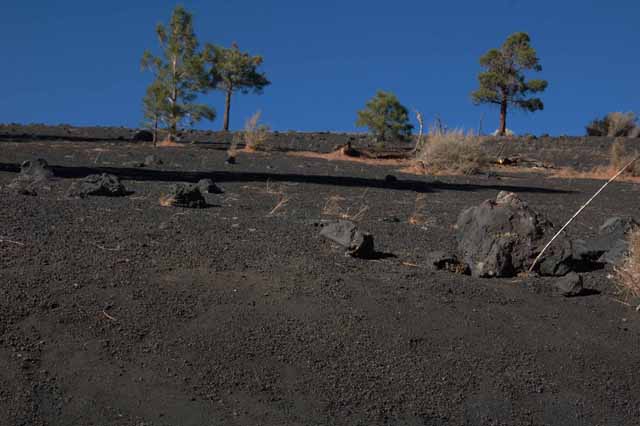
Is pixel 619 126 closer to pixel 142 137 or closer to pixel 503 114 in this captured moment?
pixel 503 114

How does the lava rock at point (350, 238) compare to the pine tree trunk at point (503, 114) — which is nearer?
the lava rock at point (350, 238)

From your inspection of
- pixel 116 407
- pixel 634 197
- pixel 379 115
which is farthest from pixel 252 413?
pixel 379 115

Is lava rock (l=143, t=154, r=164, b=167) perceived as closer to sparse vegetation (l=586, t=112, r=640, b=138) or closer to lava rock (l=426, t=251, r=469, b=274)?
lava rock (l=426, t=251, r=469, b=274)

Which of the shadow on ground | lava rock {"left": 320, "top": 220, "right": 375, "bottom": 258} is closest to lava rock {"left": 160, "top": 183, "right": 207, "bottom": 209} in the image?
lava rock {"left": 320, "top": 220, "right": 375, "bottom": 258}

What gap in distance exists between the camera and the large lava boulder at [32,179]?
9.34 m

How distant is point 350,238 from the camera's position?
278 inches

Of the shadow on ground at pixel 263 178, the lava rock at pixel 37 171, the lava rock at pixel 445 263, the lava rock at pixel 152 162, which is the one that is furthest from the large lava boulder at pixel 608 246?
the lava rock at pixel 152 162

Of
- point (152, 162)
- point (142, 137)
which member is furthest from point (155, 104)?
point (152, 162)

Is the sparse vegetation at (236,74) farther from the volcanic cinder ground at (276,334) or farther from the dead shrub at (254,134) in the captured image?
the volcanic cinder ground at (276,334)

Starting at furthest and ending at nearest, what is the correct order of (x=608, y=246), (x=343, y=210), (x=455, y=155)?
(x=455, y=155) → (x=343, y=210) → (x=608, y=246)

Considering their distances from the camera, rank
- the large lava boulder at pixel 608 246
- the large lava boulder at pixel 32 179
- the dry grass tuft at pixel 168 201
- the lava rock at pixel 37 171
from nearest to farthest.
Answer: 1. the large lava boulder at pixel 608 246
2. the dry grass tuft at pixel 168 201
3. the large lava boulder at pixel 32 179
4. the lava rock at pixel 37 171

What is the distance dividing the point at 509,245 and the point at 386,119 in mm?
23061

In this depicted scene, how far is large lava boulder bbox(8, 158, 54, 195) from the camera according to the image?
934 cm

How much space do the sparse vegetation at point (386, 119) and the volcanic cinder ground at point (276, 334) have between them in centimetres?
2190
